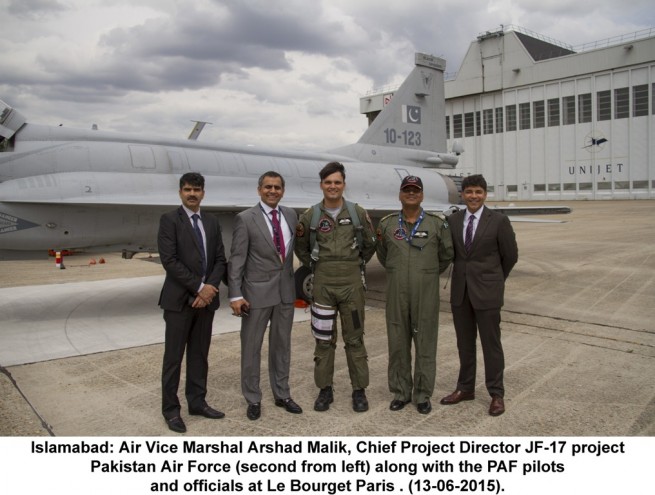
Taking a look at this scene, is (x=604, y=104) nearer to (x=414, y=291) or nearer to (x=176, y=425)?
(x=414, y=291)

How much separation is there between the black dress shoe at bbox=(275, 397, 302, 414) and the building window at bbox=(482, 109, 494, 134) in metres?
44.7

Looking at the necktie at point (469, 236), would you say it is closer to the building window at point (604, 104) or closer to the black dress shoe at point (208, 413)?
the black dress shoe at point (208, 413)

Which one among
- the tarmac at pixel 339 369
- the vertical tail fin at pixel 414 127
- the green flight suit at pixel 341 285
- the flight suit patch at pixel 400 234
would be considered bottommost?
the tarmac at pixel 339 369

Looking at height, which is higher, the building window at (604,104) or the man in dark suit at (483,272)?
the building window at (604,104)

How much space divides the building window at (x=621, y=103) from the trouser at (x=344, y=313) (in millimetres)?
41469

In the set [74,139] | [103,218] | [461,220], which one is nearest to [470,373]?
[461,220]

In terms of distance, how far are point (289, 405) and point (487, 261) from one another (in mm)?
1950

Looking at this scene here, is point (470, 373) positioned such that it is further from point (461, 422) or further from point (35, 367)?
point (35, 367)

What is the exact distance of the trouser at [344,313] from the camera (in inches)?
153

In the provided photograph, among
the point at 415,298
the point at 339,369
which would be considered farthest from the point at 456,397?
the point at 339,369

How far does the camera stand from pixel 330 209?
4.02 m

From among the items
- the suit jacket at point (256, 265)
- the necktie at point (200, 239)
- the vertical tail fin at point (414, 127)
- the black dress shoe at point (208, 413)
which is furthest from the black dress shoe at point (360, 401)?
the vertical tail fin at point (414, 127)

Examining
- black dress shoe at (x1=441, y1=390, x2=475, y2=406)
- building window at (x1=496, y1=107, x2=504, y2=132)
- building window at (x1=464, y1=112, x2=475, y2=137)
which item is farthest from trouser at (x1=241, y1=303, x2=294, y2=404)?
building window at (x1=464, y1=112, x2=475, y2=137)

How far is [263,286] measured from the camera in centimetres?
388
